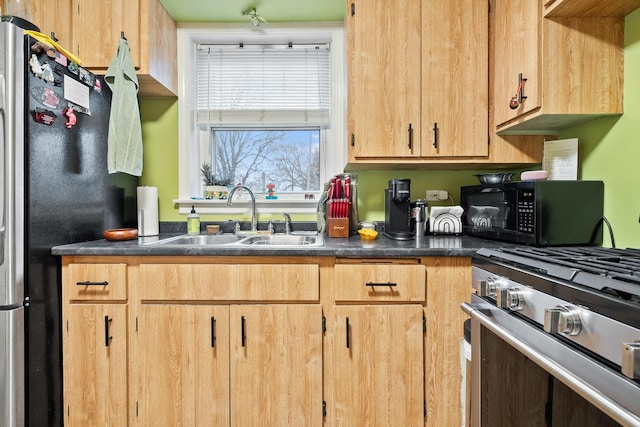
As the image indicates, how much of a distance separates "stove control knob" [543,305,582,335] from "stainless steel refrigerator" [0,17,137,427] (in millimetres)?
1759

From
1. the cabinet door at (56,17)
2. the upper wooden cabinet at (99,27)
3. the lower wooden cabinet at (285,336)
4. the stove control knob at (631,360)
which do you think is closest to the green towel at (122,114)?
the upper wooden cabinet at (99,27)

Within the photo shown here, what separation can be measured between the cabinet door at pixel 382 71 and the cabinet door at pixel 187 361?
1.10 m

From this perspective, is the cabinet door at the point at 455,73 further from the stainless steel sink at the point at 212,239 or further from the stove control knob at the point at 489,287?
the stainless steel sink at the point at 212,239

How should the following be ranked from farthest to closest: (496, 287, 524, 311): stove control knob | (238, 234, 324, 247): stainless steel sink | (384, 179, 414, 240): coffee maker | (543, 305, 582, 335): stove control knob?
1. (238, 234, 324, 247): stainless steel sink
2. (384, 179, 414, 240): coffee maker
3. (496, 287, 524, 311): stove control knob
4. (543, 305, 582, 335): stove control knob

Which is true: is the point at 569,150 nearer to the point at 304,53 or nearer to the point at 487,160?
the point at 487,160

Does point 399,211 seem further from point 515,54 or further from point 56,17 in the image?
point 56,17

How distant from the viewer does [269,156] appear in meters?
2.38

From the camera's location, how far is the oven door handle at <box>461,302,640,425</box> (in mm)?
601

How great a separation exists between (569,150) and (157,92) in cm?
230

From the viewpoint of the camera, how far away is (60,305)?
1512 millimetres

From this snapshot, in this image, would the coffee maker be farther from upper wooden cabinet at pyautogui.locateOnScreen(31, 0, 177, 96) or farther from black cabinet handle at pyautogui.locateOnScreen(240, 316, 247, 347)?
upper wooden cabinet at pyautogui.locateOnScreen(31, 0, 177, 96)

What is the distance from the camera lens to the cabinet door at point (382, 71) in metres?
1.78

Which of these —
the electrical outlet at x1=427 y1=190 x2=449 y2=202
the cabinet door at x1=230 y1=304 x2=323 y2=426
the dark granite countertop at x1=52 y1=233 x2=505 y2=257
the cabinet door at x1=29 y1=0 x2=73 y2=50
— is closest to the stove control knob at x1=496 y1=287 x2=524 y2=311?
the dark granite countertop at x1=52 y1=233 x2=505 y2=257

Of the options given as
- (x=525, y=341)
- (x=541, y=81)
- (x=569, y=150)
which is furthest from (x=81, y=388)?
(x=569, y=150)
